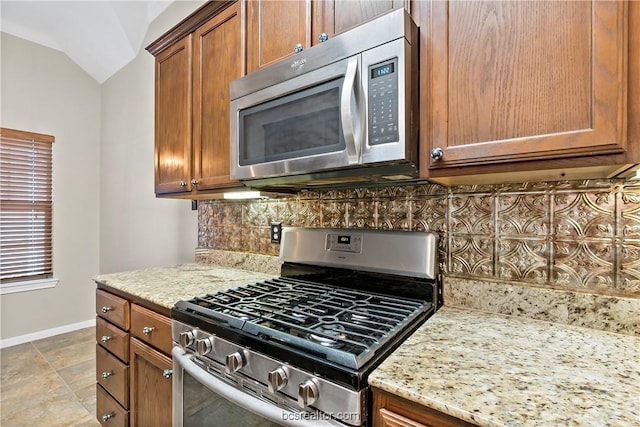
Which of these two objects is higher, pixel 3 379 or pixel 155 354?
pixel 155 354

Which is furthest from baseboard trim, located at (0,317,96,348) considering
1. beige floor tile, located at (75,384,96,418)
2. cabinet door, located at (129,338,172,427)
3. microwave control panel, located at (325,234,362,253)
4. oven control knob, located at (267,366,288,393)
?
oven control knob, located at (267,366,288,393)

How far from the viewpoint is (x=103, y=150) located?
3.63 metres

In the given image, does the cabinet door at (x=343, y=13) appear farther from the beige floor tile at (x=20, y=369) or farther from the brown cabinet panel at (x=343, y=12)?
the beige floor tile at (x=20, y=369)

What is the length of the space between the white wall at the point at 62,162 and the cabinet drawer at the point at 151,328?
2647 millimetres

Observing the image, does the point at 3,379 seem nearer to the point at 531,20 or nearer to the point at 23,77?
the point at 23,77

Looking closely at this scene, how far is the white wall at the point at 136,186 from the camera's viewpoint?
2.59 m

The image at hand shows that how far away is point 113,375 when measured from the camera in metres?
1.68

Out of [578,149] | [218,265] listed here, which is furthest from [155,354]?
[578,149]

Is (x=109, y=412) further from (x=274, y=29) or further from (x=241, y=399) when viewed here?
(x=274, y=29)

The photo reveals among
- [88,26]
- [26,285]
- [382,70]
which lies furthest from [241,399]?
[88,26]

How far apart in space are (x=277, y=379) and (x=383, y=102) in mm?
839

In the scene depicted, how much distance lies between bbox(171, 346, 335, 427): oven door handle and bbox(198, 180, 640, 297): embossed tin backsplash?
0.76 metres

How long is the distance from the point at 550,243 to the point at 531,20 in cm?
67

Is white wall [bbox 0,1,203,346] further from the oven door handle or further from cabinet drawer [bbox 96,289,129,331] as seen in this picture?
the oven door handle
